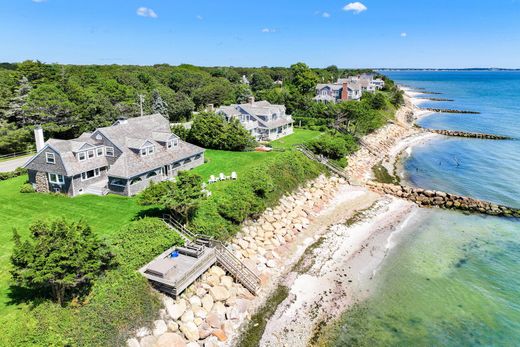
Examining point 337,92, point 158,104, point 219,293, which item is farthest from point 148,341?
point 337,92

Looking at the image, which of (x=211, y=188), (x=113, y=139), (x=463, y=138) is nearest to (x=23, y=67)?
(x=113, y=139)

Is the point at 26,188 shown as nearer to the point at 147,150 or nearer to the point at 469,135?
the point at 147,150

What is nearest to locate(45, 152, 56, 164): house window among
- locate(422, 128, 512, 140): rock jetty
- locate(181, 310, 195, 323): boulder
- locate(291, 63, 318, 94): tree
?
locate(181, 310, 195, 323): boulder

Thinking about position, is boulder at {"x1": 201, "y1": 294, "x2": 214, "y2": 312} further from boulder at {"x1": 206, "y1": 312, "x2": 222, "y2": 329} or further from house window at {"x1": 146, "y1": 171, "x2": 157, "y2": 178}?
house window at {"x1": 146, "y1": 171, "x2": 157, "y2": 178}

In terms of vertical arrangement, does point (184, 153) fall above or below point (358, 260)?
above

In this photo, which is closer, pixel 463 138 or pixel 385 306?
pixel 385 306

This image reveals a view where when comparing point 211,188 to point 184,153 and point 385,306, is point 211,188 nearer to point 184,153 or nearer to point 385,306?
point 184,153
